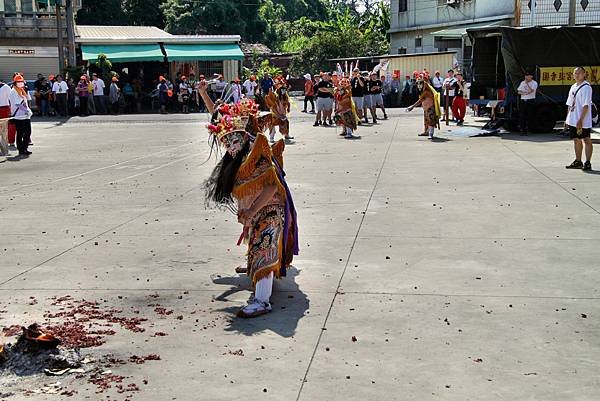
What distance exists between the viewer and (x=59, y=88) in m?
34.6

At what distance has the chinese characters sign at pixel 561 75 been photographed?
845 inches

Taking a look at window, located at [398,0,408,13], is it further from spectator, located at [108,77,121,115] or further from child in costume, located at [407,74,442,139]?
child in costume, located at [407,74,442,139]

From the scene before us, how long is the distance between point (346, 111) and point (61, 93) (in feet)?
55.4

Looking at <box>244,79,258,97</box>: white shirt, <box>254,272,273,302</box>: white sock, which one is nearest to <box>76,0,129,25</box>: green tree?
<box>244,79,258,97</box>: white shirt

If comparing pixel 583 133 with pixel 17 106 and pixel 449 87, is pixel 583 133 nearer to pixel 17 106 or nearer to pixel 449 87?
pixel 449 87

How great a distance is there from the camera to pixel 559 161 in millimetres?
15344

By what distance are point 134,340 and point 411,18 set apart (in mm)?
43902

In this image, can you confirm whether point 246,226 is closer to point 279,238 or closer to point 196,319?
point 279,238

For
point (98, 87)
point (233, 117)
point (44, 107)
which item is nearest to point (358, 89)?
point (98, 87)

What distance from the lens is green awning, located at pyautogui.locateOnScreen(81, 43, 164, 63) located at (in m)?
40.1

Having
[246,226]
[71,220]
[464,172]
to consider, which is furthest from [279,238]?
[464,172]

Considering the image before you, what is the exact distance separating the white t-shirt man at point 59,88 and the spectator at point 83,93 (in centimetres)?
60

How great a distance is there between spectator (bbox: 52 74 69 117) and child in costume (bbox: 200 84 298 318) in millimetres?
29489

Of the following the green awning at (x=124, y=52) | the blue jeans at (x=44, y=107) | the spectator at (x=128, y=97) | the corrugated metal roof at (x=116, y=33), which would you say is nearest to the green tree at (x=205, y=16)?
the corrugated metal roof at (x=116, y=33)
